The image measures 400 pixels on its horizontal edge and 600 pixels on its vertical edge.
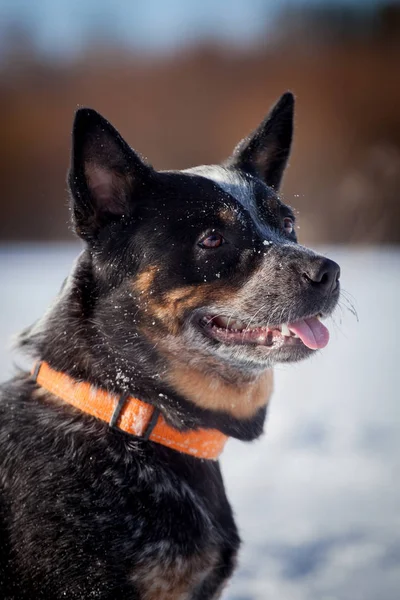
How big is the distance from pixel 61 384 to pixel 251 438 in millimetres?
698

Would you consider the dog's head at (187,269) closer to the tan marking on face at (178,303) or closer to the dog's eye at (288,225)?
the tan marking on face at (178,303)

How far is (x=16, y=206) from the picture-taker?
371 inches

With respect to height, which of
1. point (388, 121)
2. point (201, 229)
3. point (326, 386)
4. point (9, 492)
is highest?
point (388, 121)

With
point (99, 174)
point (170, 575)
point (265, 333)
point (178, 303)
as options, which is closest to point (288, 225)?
point (265, 333)

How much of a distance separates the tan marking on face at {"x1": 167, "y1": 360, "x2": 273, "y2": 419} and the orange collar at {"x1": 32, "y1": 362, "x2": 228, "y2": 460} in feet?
0.36

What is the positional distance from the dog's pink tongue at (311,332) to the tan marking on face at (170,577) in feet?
2.57

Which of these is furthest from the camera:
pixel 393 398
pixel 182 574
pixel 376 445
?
pixel 393 398

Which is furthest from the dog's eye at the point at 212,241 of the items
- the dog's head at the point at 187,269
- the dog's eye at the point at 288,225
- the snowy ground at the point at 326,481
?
the snowy ground at the point at 326,481

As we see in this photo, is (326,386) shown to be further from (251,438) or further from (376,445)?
(251,438)

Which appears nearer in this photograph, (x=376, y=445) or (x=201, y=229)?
(x=201, y=229)

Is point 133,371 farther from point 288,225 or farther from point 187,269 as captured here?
point 288,225

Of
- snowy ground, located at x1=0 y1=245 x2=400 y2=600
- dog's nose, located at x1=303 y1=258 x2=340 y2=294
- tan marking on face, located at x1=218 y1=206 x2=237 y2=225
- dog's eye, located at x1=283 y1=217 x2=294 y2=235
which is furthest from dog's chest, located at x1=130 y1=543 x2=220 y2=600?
dog's eye, located at x1=283 y1=217 x2=294 y2=235

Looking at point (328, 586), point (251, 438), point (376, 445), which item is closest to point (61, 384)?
point (251, 438)

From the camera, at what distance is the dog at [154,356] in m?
2.11
